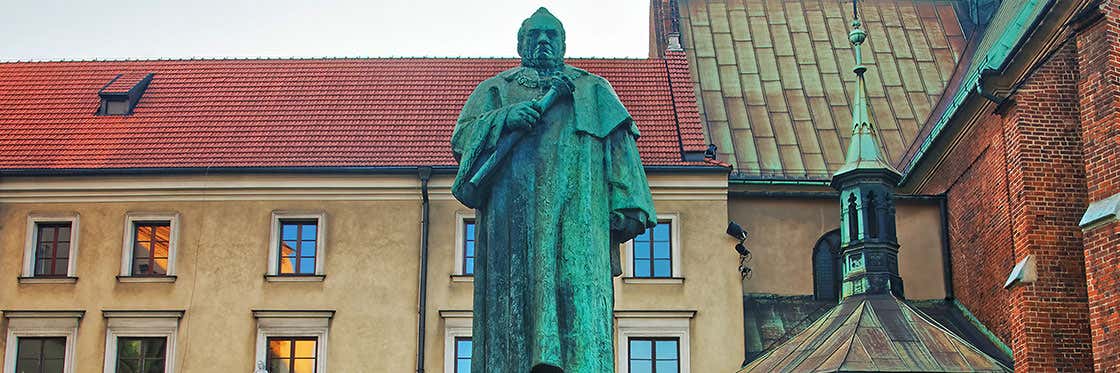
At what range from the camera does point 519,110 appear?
8.27 meters

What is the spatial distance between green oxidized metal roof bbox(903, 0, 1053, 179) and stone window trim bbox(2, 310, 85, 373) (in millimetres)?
15217

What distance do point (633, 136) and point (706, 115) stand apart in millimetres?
26493

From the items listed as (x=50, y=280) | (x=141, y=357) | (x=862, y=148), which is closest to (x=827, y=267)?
(x=862, y=148)

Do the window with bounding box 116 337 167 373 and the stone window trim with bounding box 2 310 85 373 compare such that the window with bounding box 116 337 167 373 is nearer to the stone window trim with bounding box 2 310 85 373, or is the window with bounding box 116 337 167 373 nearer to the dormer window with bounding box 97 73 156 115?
the stone window trim with bounding box 2 310 85 373

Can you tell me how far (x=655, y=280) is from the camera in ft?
89.3

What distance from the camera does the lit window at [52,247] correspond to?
91.1ft

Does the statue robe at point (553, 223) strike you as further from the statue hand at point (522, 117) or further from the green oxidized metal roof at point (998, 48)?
the green oxidized metal roof at point (998, 48)

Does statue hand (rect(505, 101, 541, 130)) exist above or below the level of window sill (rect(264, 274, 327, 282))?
below

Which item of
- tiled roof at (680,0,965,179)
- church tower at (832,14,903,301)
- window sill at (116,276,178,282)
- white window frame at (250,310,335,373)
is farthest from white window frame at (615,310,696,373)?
window sill at (116,276,178,282)

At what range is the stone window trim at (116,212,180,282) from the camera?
27.5 m

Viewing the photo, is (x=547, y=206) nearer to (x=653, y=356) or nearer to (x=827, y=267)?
(x=653, y=356)

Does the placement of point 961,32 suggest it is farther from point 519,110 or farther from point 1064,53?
point 519,110

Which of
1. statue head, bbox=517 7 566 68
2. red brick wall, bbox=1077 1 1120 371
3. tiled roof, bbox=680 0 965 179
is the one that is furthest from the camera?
tiled roof, bbox=680 0 965 179

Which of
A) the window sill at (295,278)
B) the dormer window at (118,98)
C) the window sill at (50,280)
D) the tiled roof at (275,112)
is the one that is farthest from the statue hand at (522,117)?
the dormer window at (118,98)
